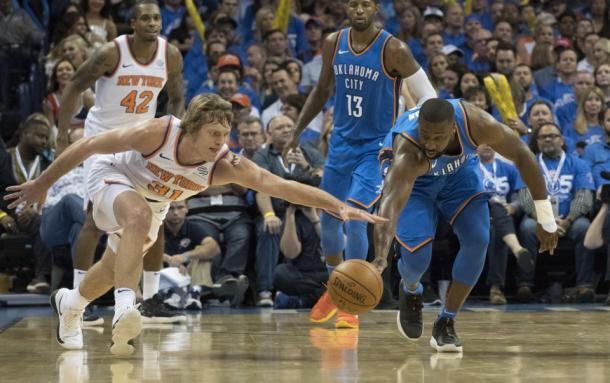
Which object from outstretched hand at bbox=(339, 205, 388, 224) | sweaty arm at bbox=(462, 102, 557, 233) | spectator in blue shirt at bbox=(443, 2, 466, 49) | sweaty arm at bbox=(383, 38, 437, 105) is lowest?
outstretched hand at bbox=(339, 205, 388, 224)

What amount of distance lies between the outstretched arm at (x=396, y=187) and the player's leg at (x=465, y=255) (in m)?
0.50

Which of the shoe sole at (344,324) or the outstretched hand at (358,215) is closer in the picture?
the outstretched hand at (358,215)

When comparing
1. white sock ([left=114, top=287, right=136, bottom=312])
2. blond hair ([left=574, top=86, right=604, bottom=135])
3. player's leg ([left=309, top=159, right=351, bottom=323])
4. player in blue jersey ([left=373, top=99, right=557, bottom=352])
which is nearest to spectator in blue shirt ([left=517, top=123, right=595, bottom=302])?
blond hair ([left=574, top=86, right=604, bottom=135])

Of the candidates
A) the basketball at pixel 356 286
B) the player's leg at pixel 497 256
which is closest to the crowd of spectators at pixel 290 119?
the player's leg at pixel 497 256

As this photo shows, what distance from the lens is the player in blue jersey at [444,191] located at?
568cm

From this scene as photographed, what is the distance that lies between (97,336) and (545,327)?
3.20m

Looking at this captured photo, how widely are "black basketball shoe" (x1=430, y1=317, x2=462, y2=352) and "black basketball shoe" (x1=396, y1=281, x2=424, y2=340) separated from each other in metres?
0.23

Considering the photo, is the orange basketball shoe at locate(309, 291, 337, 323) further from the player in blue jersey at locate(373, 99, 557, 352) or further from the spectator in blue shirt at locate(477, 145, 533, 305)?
the spectator in blue shirt at locate(477, 145, 533, 305)

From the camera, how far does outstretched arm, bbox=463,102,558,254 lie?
5910mm

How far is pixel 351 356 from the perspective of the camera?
19.2 ft

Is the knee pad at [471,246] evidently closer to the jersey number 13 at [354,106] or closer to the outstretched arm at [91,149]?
the jersey number 13 at [354,106]

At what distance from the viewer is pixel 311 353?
6.05 metres

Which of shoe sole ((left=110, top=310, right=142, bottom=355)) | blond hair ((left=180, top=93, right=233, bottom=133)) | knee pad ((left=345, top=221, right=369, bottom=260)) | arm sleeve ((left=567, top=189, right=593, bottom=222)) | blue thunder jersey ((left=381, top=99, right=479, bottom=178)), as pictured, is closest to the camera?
shoe sole ((left=110, top=310, right=142, bottom=355))

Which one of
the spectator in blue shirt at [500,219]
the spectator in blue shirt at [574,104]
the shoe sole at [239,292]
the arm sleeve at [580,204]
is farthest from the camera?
the spectator in blue shirt at [574,104]
